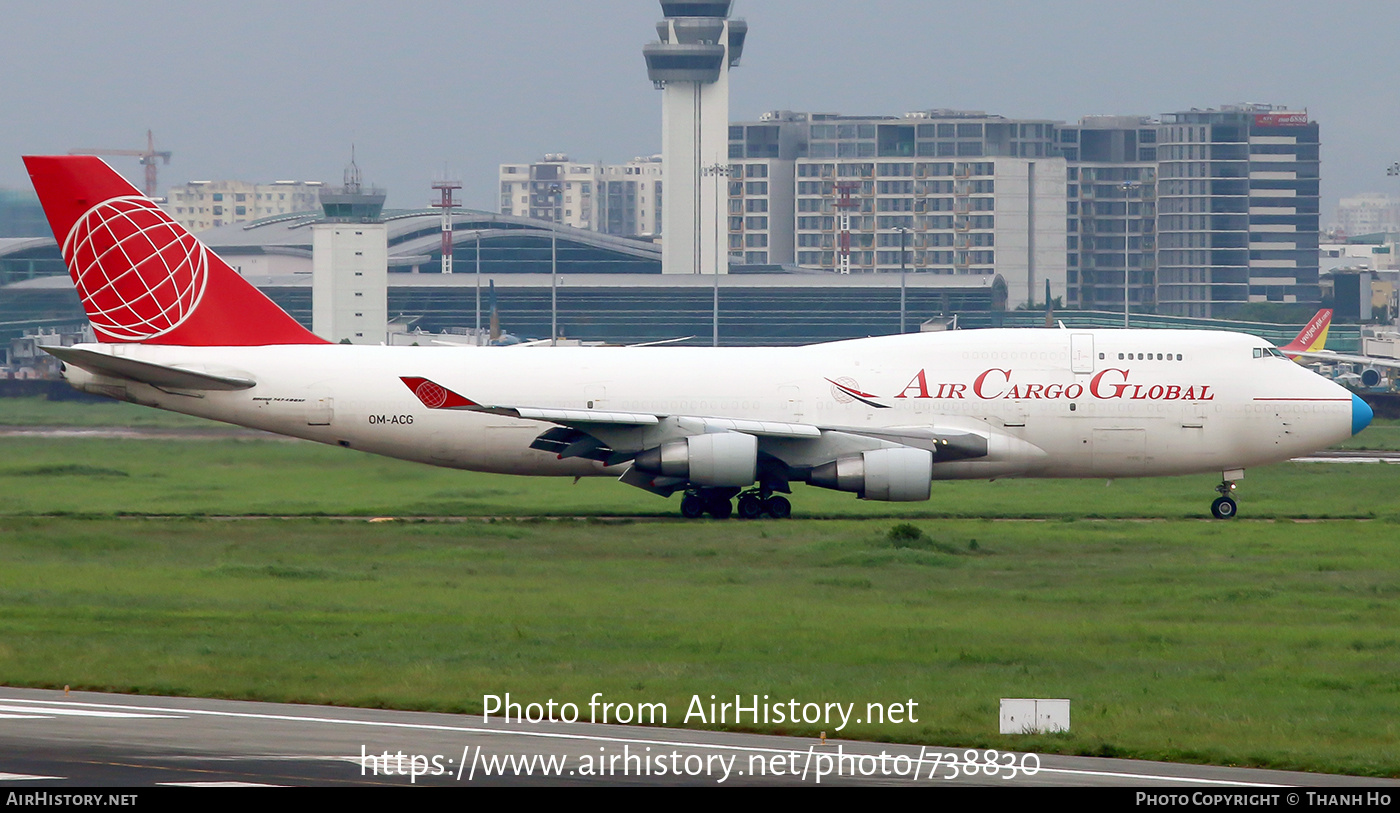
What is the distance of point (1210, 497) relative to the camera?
44500mm

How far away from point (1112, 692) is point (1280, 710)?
5.63ft

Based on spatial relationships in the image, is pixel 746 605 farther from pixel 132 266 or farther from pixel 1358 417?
pixel 1358 417

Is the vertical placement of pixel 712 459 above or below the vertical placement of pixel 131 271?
below

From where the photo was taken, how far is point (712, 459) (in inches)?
1442

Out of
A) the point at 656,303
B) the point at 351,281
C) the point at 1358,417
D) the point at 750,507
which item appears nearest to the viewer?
the point at 750,507

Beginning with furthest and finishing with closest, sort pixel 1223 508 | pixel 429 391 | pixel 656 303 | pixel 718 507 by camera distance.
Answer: pixel 656 303 < pixel 1223 508 < pixel 718 507 < pixel 429 391

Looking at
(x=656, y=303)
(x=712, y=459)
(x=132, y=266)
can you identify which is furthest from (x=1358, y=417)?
(x=656, y=303)

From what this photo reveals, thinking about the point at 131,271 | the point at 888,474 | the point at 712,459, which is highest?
the point at 131,271

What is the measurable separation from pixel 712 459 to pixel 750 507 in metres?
2.48

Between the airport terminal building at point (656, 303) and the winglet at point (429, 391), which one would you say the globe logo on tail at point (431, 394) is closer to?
the winglet at point (429, 391)

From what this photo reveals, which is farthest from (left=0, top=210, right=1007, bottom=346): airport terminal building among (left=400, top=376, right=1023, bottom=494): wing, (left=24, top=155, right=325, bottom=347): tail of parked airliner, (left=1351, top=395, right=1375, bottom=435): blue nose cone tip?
(left=400, top=376, right=1023, bottom=494): wing

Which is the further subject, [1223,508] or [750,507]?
[1223,508]

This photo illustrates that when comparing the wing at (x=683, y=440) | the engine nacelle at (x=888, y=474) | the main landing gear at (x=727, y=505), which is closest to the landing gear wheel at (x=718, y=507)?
the main landing gear at (x=727, y=505)

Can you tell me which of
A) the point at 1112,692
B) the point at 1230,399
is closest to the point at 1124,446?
the point at 1230,399
